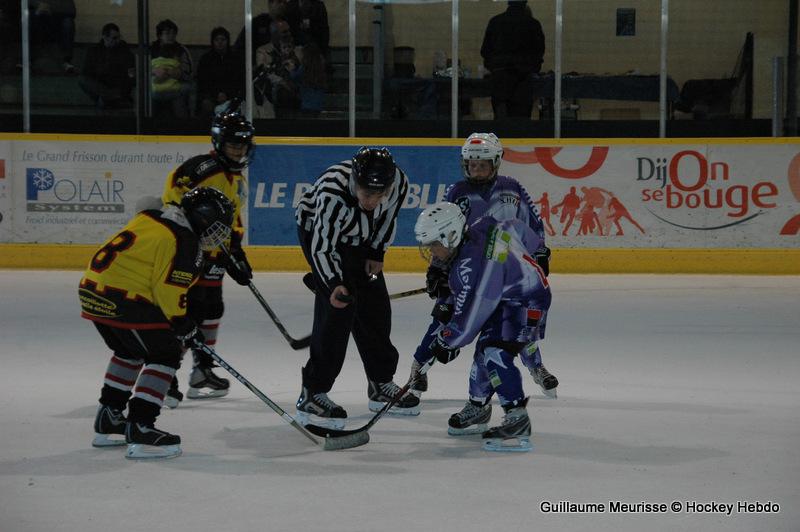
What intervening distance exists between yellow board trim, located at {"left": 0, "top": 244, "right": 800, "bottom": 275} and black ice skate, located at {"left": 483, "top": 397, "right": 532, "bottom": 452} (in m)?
5.08

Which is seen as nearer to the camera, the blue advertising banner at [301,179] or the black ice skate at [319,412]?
the black ice skate at [319,412]

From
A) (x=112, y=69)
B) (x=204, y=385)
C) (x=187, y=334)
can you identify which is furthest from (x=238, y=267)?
(x=112, y=69)

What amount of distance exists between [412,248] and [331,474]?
5556 mm

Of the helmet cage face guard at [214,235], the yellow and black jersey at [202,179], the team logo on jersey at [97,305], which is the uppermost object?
the yellow and black jersey at [202,179]

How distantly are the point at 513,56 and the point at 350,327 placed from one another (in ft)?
18.4

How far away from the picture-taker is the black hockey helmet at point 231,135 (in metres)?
4.81

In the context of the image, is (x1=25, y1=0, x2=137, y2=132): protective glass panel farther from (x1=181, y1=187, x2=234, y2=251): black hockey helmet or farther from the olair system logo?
(x1=181, y1=187, x2=234, y2=251): black hockey helmet

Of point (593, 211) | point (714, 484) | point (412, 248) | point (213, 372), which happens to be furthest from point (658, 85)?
point (714, 484)

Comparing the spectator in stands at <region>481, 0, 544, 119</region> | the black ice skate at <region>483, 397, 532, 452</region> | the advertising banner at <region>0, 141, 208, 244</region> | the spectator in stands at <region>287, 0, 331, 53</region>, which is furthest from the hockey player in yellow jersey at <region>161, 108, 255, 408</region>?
the spectator in stands at <region>481, 0, 544, 119</region>

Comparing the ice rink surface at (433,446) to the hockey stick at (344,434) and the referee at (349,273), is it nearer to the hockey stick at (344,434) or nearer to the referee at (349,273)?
the hockey stick at (344,434)

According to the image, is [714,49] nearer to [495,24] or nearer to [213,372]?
[495,24]

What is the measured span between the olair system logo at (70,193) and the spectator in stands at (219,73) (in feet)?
3.76

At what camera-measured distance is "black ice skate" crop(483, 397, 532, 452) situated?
12.6 ft

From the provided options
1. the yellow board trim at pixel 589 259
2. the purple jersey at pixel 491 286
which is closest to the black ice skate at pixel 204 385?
the purple jersey at pixel 491 286
